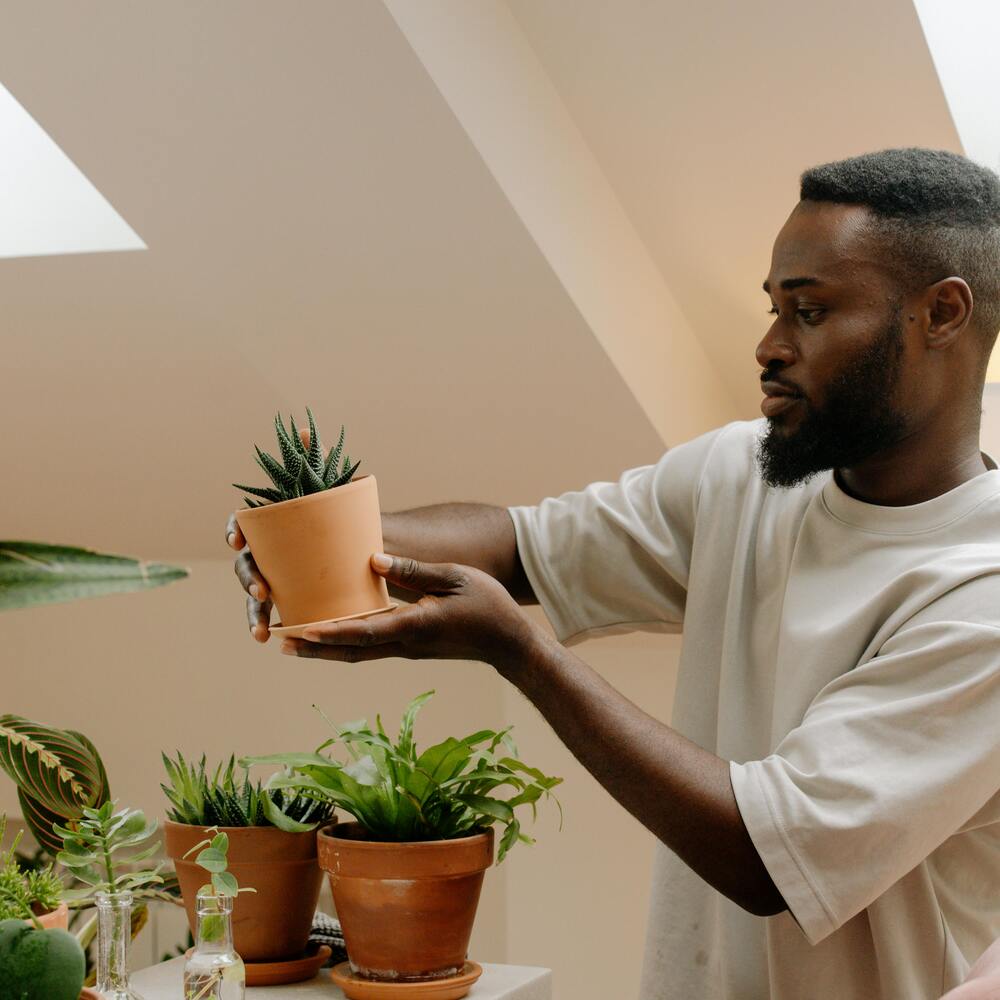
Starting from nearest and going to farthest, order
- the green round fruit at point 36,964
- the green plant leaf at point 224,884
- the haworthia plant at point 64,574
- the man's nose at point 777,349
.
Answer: the haworthia plant at point 64,574 → the green round fruit at point 36,964 → the green plant leaf at point 224,884 → the man's nose at point 777,349

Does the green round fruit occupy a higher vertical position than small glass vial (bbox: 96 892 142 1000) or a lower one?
higher

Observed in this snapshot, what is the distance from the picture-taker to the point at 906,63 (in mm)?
2092

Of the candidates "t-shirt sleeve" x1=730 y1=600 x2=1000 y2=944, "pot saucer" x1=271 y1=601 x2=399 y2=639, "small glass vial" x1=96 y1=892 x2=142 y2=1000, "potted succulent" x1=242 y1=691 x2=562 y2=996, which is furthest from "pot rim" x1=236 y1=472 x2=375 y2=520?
"t-shirt sleeve" x1=730 y1=600 x2=1000 y2=944

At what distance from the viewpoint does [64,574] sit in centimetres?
58

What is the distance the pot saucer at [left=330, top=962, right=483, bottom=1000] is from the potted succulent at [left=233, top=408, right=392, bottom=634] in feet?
1.03

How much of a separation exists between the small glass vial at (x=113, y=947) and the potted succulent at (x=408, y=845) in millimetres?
211

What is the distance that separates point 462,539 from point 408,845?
0.46 metres

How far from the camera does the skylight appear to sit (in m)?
2.68

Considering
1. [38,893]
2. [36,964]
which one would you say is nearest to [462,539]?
[38,893]

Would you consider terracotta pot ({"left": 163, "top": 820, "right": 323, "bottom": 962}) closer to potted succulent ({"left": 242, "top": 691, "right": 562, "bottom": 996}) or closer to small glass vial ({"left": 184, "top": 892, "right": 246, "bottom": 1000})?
potted succulent ({"left": 242, "top": 691, "right": 562, "bottom": 996})

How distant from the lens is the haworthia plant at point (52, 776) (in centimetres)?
128

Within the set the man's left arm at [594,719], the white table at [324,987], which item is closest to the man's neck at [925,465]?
the man's left arm at [594,719]

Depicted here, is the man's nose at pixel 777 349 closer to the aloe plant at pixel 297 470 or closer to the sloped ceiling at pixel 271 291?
the aloe plant at pixel 297 470

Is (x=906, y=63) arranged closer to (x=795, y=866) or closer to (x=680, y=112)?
(x=680, y=112)
